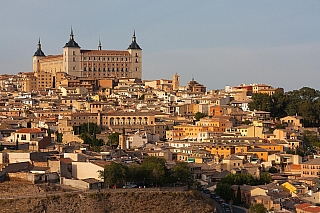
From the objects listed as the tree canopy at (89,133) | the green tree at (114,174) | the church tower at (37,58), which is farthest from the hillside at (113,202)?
the church tower at (37,58)

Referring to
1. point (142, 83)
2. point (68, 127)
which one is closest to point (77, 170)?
point (68, 127)

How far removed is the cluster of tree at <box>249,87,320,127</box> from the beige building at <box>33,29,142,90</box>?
3403 centimetres

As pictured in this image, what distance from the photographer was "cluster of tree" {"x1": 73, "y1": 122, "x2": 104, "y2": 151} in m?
49.4

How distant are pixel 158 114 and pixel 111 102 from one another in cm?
1026

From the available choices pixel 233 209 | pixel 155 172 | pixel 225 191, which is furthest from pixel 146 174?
pixel 225 191

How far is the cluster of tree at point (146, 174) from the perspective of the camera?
31539 millimetres

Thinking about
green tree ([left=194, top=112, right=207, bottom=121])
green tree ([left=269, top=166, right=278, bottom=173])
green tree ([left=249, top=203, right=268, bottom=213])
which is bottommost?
green tree ([left=249, top=203, right=268, bottom=213])

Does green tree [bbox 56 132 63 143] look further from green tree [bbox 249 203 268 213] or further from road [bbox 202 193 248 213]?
green tree [bbox 249 203 268 213]

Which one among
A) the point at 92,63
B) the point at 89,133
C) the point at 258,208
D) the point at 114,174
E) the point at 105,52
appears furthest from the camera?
the point at 105,52

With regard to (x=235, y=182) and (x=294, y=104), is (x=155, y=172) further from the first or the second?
(x=294, y=104)

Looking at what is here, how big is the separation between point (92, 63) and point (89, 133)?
43081mm

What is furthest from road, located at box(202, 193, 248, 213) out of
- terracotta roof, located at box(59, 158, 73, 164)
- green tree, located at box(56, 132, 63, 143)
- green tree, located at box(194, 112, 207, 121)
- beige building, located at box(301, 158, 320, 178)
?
green tree, located at box(194, 112, 207, 121)

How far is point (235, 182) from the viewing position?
128 feet

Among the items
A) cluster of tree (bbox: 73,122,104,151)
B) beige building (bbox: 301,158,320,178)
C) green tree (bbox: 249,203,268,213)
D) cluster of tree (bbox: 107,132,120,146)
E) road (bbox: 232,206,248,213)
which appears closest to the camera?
green tree (bbox: 249,203,268,213)
